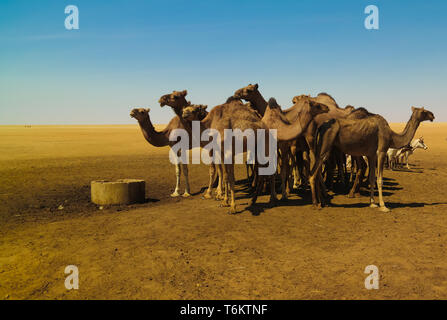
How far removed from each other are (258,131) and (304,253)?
4.05 m

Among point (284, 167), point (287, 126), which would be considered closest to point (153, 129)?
point (284, 167)

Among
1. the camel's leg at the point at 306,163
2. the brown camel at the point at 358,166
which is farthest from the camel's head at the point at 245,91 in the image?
the brown camel at the point at 358,166

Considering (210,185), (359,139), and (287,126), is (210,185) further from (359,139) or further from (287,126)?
(359,139)

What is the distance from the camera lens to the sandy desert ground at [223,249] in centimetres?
504

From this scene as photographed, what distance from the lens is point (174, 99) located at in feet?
34.7

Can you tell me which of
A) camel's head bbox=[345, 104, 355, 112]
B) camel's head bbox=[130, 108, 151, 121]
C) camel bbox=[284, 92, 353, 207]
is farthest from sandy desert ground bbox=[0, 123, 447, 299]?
camel's head bbox=[345, 104, 355, 112]

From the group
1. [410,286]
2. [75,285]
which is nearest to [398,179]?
[410,286]

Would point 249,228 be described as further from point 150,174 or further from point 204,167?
point 204,167

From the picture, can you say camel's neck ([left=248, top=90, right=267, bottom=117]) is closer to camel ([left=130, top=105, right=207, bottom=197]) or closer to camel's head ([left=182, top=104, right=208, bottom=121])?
camel ([left=130, top=105, right=207, bottom=197])

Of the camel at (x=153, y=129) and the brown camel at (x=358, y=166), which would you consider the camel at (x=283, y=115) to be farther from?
the camel at (x=153, y=129)

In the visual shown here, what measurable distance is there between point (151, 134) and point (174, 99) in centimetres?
195

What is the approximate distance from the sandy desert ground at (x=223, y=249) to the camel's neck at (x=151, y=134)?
215cm

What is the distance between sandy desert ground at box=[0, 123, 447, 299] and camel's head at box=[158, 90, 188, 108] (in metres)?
3.10

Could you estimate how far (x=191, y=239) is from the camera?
7.17 m
